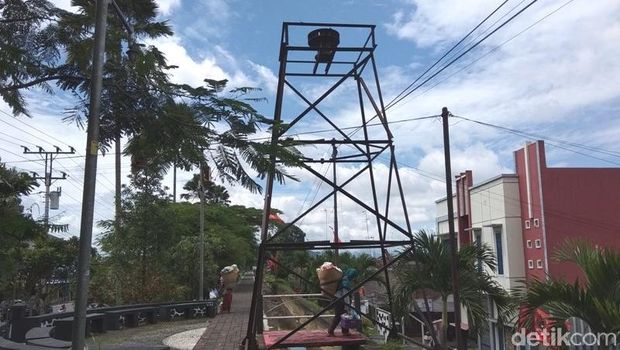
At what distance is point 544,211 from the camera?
2431 cm

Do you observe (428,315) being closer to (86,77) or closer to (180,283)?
(86,77)

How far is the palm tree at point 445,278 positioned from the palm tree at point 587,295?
414 cm

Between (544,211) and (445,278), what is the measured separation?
15.0 metres

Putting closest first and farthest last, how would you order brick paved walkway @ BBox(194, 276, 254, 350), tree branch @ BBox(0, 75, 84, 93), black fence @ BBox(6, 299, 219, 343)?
1. tree branch @ BBox(0, 75, 84, 93)
2. brick paved walkway @ BBox(194, 276, 254, 350)
3. black fence @ BBox(6, 299, 219, 343)

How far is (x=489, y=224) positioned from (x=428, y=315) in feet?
67.5

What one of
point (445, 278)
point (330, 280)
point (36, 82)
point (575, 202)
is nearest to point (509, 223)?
point (575, 202)

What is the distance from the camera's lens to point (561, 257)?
668cm

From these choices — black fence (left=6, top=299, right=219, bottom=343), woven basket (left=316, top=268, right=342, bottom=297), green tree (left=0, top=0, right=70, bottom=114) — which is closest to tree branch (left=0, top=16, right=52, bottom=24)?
green tree (left=0, top=0, right=70, bottom=114)

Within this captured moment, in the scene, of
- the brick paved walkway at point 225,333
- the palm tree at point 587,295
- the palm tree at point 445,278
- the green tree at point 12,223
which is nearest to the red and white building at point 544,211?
the brick paved walkway at point 225,333

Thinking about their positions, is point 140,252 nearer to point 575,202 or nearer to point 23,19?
point 23,19

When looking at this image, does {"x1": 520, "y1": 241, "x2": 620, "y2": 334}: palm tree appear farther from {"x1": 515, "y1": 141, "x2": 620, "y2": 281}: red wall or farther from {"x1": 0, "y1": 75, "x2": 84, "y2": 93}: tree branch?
{"x1": 515, "y1": 141, "x2": 620, "y2": 281}: red wall

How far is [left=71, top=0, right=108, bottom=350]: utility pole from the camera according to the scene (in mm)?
4898

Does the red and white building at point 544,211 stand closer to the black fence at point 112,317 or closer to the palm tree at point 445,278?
the black fence at point 112,317

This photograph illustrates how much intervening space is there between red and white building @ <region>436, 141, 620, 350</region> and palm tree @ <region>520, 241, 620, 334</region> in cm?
1727
